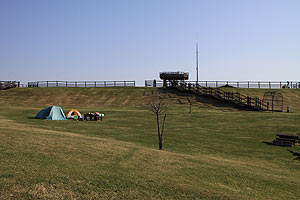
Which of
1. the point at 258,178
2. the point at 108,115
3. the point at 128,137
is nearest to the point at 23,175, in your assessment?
the point at 258,178

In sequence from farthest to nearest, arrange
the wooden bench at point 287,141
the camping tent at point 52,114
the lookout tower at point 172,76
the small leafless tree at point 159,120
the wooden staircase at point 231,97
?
1. the lookout tower at point 172,76
2. the wooden staircase at point 231,97
3. the camping tent at point 52,114
4. the wooden bench at point 287,141
5. the small leafless tree at point 159,120

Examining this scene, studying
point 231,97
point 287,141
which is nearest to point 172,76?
point 231,97

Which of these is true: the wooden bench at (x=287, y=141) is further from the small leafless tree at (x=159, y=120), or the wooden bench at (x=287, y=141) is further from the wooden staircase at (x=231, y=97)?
the wooden staircase at (x=231, y=97)

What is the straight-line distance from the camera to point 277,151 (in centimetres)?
1728

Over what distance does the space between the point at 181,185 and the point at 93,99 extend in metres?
47.1

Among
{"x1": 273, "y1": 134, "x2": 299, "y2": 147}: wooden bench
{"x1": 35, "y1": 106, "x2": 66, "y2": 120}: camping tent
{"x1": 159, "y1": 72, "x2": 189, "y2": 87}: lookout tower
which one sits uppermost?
{"x1": 159, "y1": 72, "x2": 189, "y2": 87}: lookout tower

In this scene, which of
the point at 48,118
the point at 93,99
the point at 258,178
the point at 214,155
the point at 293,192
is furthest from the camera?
the point at 93,99

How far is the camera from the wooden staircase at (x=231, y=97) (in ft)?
145

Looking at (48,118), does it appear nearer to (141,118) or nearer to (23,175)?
(141,118)

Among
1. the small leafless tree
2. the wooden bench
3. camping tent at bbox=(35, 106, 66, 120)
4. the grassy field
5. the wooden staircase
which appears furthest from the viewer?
the wooden staircase

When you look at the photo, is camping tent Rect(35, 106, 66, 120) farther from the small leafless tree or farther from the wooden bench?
the wooden bench

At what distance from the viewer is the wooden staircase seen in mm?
44325

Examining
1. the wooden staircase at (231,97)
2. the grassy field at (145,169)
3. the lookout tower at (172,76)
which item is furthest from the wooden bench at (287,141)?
the lookout tower at (172,76)

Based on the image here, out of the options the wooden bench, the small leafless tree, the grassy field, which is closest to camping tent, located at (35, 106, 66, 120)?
the small leafless tree
